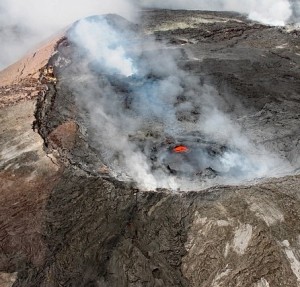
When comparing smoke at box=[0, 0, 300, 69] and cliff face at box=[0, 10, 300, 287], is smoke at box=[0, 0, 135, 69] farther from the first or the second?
cliff face at box=[0, 10, 300, 287]

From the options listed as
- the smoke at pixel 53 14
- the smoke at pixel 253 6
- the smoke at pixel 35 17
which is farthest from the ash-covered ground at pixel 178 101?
the smoke at pixel 35 17

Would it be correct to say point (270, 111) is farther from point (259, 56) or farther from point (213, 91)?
point (259, 56)

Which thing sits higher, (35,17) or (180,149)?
(35,17)

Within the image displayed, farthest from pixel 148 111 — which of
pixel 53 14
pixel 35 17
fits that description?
pixel 35 17

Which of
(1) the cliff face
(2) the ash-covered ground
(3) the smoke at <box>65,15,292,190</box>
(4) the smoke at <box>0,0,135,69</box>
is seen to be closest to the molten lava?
(2) the ash-covered ground

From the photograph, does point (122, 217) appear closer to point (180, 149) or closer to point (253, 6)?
point (180, 149)

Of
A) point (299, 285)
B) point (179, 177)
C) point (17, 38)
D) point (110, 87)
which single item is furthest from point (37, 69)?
point (299, 285)
